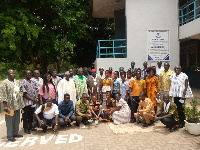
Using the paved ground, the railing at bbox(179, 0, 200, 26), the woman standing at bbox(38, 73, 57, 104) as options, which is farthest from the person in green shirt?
the railing at bbox(179, 0, 200, 26)

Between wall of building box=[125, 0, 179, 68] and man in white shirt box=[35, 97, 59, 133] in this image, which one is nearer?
man in white shirt box=[35, 97, 59, 133]

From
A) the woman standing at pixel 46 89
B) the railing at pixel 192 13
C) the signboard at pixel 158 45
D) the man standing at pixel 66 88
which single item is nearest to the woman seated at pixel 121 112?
the man standing at pixel 66 88

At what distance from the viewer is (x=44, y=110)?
233 inches

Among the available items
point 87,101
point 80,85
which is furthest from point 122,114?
point 80,85

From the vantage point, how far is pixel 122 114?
6.52 metres

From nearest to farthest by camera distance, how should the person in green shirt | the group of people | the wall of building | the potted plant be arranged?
1. the potted plant
2. the group of people
3. the person in green shirt
4. the wall of building

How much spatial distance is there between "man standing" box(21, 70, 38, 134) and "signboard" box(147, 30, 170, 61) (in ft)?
19.7

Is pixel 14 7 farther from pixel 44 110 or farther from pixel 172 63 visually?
pixel 172 63

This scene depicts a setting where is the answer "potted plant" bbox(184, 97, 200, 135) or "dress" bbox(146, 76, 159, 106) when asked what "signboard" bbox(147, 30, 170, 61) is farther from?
"potted plant" bbox(184, 97, 200, 135)

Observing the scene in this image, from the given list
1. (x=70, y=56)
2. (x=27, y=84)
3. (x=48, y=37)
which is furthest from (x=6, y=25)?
(x=70, y=56)

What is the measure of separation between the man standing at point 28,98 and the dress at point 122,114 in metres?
2.41

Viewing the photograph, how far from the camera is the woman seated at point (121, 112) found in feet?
21.4

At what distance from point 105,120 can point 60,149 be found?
2.42 meters

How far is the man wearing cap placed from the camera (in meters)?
7.31
